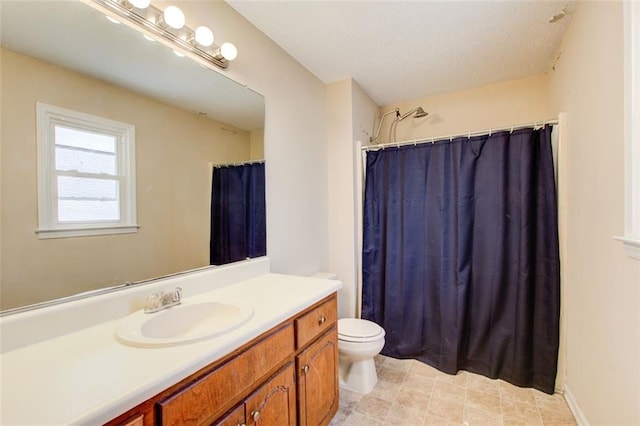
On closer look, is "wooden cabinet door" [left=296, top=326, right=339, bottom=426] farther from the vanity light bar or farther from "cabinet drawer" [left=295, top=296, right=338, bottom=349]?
the vanity light bar

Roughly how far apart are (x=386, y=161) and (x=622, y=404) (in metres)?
1.86

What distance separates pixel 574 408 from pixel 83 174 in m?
2.69

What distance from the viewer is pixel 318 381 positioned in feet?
4.35

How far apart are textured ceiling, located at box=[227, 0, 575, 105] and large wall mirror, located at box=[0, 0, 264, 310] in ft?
1.98

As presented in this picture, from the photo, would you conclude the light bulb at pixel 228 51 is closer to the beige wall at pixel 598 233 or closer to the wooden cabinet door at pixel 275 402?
the wooden cabinet door at pixel 275 402

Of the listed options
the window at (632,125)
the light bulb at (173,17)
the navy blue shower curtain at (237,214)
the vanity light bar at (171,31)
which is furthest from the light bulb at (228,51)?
the window at (632,125)

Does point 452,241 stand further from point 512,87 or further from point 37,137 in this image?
point 37,137

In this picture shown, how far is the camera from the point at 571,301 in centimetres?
167

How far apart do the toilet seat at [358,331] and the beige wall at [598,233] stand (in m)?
1.08

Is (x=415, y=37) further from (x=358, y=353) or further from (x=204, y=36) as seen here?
(x=358, y=353)

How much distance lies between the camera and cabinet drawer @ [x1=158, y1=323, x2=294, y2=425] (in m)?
0.71

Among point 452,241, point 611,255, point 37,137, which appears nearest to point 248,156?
point 37,137

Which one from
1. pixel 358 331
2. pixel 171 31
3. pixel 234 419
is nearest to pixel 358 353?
pixel 358 331

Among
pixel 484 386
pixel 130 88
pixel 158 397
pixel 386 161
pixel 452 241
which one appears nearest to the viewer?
pixel 158 397
